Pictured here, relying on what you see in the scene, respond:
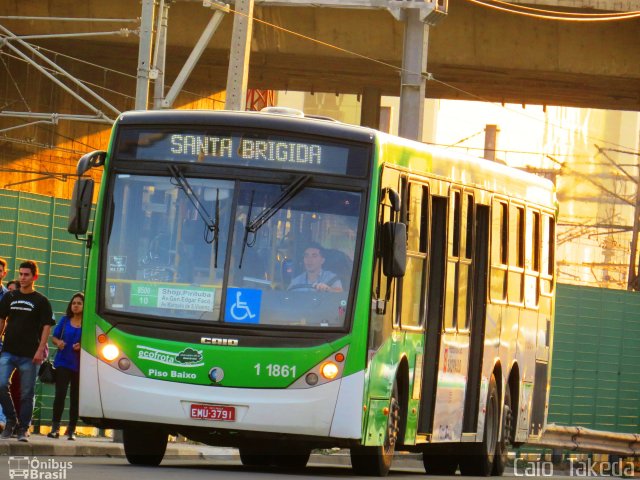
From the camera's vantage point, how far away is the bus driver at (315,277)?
48.8ft

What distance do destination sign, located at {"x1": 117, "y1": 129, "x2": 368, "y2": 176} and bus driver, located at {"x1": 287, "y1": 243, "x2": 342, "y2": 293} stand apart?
0.72m

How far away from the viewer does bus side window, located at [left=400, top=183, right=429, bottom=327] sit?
53.3 feet

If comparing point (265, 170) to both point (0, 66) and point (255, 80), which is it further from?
point (255, 80)

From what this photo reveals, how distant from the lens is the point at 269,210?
15.0 m

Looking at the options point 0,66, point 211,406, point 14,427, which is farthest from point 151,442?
point 0,66

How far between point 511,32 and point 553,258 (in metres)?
15.9

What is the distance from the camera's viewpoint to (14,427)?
18922 mm

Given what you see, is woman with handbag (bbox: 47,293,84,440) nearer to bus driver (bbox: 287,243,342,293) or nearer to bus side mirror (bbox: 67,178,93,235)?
bus side mirror (bbox: 67,178,93,235)

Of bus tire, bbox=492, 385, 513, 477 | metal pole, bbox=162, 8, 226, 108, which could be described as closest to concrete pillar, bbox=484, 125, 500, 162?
metal pole, bbox=162, 8, 226, 108

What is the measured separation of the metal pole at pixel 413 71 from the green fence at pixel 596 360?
230 inches

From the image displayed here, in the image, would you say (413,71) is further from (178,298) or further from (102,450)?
(178,298)

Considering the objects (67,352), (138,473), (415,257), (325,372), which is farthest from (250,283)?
(67,352)
